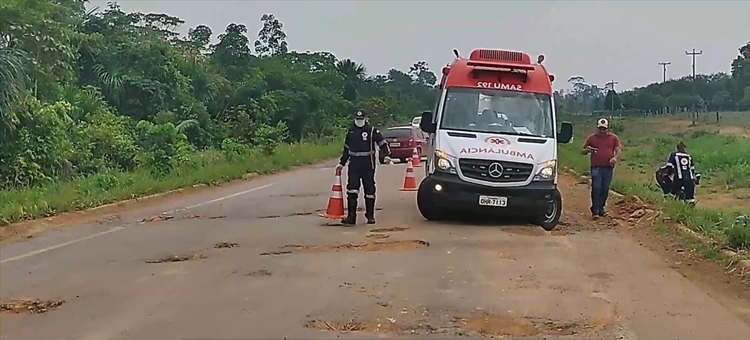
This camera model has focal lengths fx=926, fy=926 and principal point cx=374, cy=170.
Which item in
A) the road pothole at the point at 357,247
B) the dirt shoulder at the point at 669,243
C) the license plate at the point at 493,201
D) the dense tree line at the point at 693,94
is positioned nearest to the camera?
the dirt shoulder at the point at 669,243

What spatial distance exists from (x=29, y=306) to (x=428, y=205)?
688cm

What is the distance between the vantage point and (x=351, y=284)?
8906 mm

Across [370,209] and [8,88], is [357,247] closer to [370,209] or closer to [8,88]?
[370,209]

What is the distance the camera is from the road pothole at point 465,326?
7004mm

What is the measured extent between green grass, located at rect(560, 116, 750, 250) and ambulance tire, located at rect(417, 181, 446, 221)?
355 centimetres

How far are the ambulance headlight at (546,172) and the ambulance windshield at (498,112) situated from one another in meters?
0.69

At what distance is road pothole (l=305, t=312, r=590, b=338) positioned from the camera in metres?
7.00

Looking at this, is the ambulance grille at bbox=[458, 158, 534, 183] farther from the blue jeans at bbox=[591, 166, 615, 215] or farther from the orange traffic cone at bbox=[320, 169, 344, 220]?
the orange traffic cone at bbox=[320, 169, 344, 220]

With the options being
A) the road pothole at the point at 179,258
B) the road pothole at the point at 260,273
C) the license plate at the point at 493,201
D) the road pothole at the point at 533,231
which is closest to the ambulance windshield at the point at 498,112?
the license plate at the point at 493,201

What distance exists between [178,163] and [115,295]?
16674mm

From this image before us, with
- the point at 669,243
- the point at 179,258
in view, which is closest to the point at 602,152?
the point at 669,243

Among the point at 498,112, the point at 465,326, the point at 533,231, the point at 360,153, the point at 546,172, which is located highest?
the point at 498,112

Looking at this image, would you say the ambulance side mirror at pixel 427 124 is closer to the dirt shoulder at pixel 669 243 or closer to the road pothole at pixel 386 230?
the road pothole at pixel 386 230

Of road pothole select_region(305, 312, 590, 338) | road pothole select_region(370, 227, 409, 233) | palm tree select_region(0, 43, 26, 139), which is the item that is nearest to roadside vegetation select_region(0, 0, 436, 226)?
palm tree select_region(0, 43, 26, 139)
